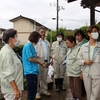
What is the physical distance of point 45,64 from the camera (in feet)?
15.0

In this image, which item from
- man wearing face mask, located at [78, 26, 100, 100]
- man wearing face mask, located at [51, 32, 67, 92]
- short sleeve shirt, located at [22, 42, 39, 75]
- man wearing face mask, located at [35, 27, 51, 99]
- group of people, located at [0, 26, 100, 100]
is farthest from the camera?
man wearing face mask, located at [51, 32, 67, 92]

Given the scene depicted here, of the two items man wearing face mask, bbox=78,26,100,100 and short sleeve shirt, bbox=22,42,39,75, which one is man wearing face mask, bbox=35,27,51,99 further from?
man wearing face mask, bbox=78,26,100,100

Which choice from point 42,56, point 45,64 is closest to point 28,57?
point 45,64

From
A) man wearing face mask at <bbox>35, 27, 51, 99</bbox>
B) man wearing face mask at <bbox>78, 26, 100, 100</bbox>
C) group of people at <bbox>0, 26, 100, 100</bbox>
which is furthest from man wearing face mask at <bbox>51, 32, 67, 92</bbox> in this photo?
man wearing face mask at <bbox>78, 26, 100, 100</bbox>

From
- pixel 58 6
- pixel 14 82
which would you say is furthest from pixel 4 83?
pixel 58 6

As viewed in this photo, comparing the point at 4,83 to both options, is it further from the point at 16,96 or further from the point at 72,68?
the point at 72,68

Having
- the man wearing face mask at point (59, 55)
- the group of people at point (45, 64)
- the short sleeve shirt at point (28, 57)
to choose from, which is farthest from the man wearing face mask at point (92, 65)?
the man wearing face mask at point (59, 55)

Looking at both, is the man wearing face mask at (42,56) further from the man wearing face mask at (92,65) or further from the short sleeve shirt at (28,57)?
the man wearing face mask at (92,65)

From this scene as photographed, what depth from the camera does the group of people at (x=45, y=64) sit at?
286 cm

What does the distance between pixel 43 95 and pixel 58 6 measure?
1043 inches

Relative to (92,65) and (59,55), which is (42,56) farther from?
(92,65)

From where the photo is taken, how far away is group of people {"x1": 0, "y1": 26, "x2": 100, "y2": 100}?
286 centimetres

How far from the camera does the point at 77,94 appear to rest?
186 inches

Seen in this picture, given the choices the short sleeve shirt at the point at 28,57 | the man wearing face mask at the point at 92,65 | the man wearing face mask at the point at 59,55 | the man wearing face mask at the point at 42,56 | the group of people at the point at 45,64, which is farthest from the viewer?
the man wearing face mask at the point at 59,55
